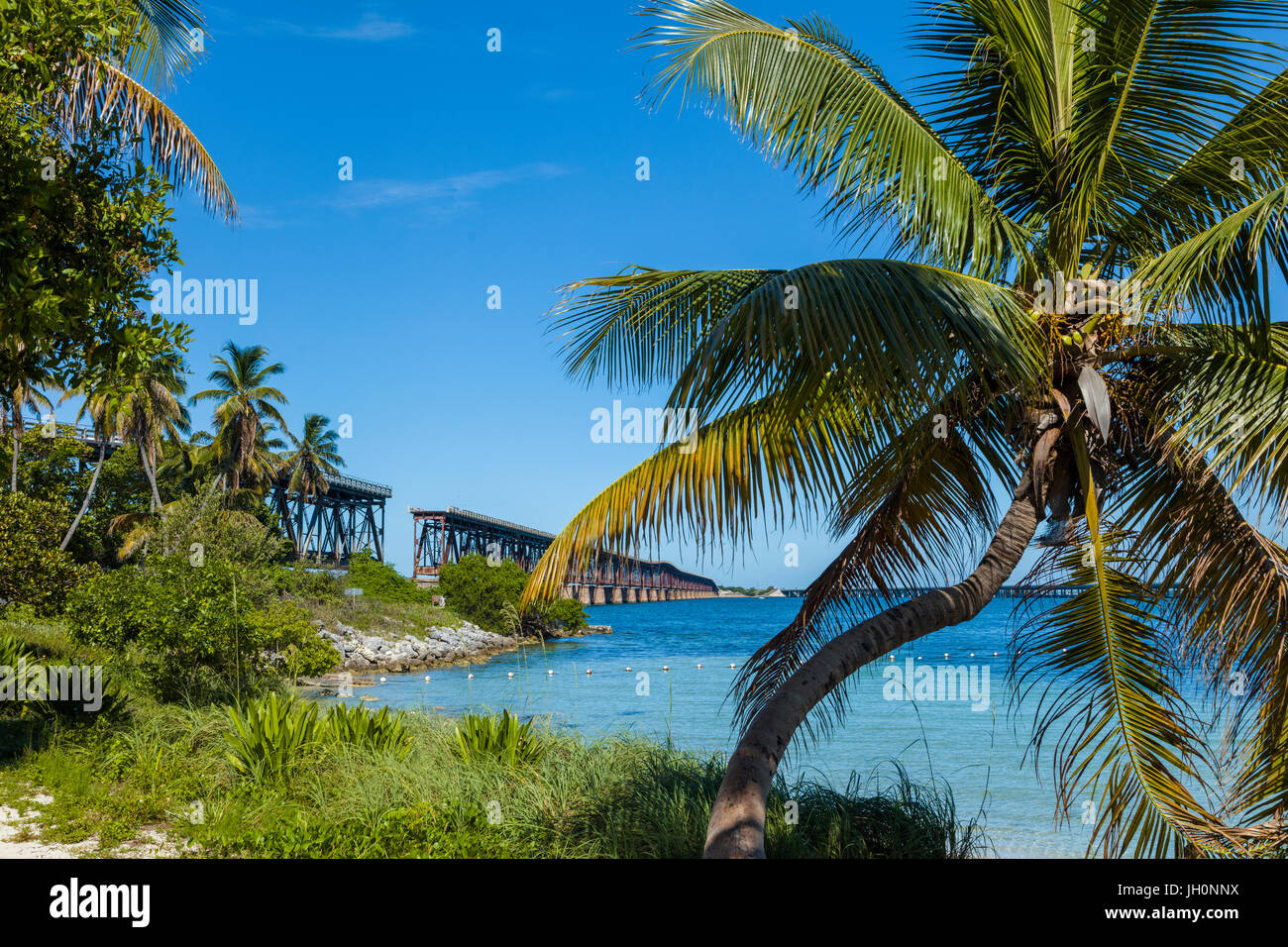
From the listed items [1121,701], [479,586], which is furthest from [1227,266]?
[479,586]

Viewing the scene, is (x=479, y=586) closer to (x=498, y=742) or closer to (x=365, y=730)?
(x=365, y=730)

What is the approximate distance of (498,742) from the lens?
7836 millimetres

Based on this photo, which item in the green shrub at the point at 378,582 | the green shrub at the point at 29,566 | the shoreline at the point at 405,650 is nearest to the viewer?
the green shrub at the point at 29,566

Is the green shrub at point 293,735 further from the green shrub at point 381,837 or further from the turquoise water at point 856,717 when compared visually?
the turquoise water at point 856,717

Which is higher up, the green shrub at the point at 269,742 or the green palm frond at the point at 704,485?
the green palm frond at the point at 704,485

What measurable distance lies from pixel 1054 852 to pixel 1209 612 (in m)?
7.24

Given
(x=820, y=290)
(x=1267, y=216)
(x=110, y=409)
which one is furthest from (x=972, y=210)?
(x=110, y=409)

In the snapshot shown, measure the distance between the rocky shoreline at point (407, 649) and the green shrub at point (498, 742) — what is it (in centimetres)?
2172

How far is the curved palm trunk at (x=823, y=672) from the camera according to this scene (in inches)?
141

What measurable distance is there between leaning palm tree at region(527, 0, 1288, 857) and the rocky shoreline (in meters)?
25.5

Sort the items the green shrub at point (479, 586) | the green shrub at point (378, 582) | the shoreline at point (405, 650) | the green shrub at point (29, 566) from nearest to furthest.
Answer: the green shrub at point (29, 566), the shoreline at point (405, 650), the green shrub at point (378, 582), the green shrub at point (479, 586)

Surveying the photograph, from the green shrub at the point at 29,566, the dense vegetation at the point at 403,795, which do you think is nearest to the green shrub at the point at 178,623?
the dense vegetation at the point at 403,795

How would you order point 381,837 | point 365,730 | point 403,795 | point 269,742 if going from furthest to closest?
point 365,730 < point 269,742 < point 403,795 < point 381,837

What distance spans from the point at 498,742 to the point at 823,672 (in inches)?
177
